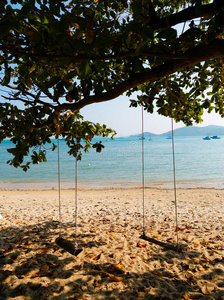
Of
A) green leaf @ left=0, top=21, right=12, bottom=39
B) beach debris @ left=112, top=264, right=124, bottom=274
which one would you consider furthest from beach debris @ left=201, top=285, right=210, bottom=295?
green leaf @ left=0, top=21, right=12, bottom=39

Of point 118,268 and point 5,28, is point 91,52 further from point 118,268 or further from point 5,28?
point 118,268

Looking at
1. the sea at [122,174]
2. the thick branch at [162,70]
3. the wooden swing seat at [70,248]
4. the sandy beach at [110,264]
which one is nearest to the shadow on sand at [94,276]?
the sandy beach at [110,264]

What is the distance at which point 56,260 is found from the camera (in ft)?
11.1

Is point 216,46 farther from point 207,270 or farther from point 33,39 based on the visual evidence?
point 207,270

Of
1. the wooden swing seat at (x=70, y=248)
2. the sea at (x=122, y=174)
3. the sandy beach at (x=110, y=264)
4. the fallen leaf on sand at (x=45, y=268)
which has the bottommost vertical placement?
the sea at (x=122, y=174)

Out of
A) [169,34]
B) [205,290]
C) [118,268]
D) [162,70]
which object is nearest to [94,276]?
Answer: [118,268]

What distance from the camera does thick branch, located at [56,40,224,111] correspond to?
2.19 metres

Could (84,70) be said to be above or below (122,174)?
above

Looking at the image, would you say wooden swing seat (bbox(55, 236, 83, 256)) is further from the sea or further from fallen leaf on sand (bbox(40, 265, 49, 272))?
the sea

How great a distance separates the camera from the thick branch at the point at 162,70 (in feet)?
7.18

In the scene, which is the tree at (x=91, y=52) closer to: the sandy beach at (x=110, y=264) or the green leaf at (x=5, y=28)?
the green leaf at (x=5, y=28)

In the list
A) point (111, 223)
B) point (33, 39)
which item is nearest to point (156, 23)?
point (33, 39)

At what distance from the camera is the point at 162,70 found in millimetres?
2602

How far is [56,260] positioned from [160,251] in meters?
1.79
